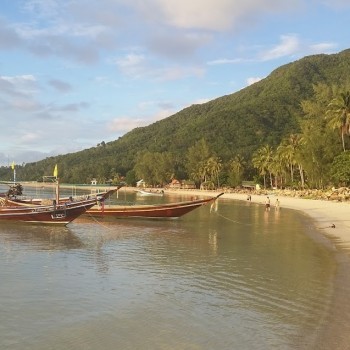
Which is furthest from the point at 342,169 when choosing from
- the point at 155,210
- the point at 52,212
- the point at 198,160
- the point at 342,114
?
the point at 198,160

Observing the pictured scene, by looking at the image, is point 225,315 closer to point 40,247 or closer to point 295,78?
point 40,247

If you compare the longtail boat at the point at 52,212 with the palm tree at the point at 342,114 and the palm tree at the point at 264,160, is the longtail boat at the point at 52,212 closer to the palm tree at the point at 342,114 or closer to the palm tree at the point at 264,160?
the palm tree at the point at 342,114

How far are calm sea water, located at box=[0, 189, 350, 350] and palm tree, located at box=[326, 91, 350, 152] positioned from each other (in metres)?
43.9

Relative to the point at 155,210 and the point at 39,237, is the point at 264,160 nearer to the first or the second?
the point at 155,210

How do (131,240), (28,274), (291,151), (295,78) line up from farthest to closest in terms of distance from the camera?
(295,78)
(291,151)
(131,240)
(28,274)

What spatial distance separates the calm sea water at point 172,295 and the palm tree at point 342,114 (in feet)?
144

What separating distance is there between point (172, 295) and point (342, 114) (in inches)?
2228

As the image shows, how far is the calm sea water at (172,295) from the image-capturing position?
8961 mm

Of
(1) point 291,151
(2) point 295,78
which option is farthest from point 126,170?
(1) point 291,151

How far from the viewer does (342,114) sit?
6269 centimetres

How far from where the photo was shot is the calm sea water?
29.4ft

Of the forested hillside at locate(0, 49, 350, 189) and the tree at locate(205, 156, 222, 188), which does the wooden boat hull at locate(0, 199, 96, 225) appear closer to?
the tree at locate(205, 156, 222, 188)

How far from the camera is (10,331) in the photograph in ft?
30.8

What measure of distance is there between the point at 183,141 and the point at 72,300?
531 ft
